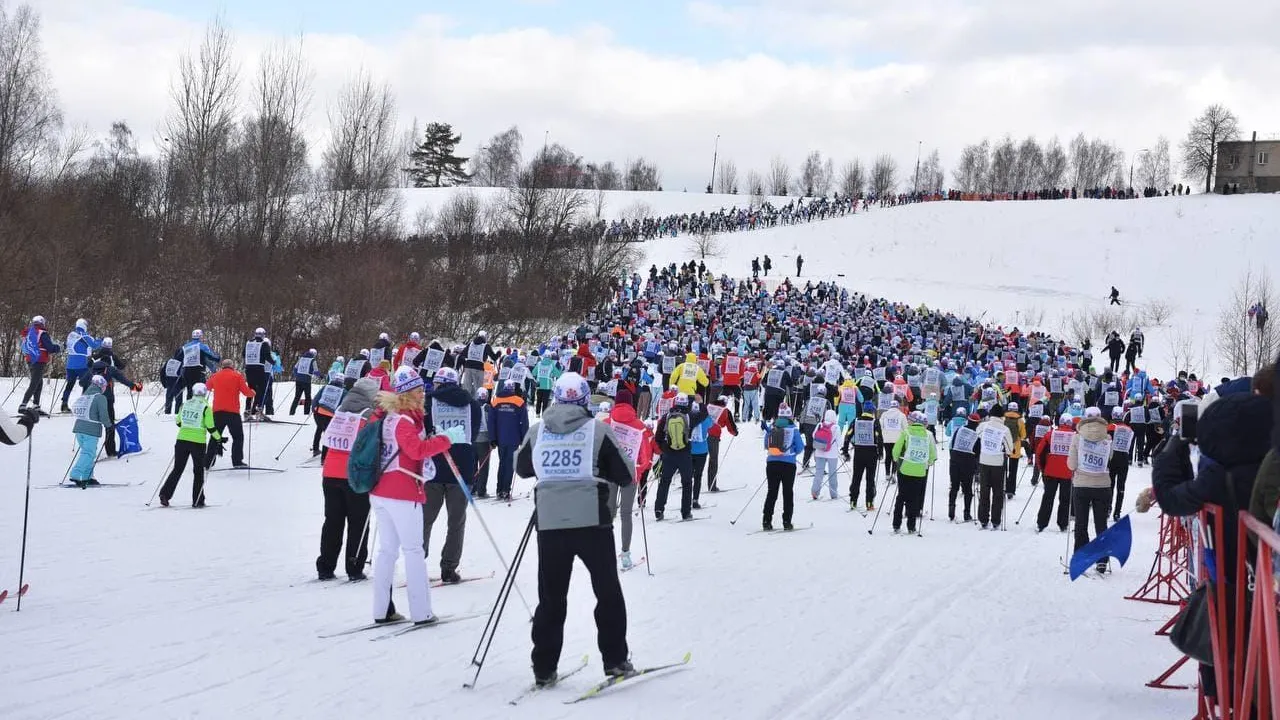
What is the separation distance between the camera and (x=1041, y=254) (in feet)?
236

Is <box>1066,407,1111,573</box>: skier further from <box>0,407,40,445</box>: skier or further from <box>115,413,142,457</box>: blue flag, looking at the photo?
<box>115,413,142,457</box>: blue flag

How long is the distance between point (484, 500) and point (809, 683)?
9091 mm

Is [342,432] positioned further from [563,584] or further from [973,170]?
[973,170]

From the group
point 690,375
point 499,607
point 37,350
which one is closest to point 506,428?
point 499,607

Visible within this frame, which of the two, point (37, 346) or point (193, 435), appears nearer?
point (193, 435)

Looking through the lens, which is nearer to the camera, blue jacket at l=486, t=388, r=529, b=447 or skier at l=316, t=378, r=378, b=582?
skier at l=316, t=378, r=378, b=582

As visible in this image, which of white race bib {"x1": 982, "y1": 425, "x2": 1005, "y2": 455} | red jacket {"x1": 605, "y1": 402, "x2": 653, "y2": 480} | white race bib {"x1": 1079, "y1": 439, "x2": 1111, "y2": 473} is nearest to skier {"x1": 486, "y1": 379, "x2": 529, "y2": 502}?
red jacket {"x1": 605, "y1": 402, "x2": 653, "y2": 480}

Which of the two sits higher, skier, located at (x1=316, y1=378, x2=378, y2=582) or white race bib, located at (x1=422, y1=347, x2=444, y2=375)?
white race bib, located at (x1=422, y1=347, x2=444, y2=375)

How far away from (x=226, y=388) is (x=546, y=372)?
1110 centimetres

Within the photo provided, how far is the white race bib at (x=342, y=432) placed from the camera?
9.17 meters

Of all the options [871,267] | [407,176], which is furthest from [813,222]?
[407,176]

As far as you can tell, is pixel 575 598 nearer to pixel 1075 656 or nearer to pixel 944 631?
pixel 944 631

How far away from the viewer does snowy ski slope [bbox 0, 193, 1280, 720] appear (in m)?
6.22

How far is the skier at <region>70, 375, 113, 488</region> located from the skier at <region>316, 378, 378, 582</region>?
247 inches
